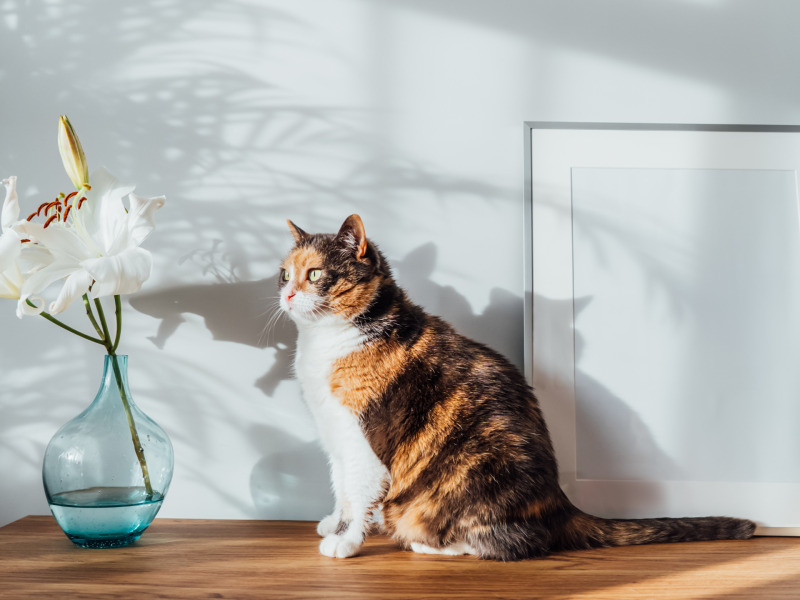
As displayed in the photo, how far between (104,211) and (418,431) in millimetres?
741

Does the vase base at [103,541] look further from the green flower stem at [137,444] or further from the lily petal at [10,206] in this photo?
the lily petal at [10,206]

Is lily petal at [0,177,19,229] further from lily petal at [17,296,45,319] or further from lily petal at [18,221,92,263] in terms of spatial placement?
lily petal at [17,296,45,319]

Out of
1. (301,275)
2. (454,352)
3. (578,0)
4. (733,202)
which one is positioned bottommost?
(454,352)

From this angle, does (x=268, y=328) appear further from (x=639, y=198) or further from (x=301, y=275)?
(x=639, y=198)

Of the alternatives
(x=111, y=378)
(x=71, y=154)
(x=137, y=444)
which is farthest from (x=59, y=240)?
(x=137, y=444)

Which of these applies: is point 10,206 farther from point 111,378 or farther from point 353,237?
point 353,237

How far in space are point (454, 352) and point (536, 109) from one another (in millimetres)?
663

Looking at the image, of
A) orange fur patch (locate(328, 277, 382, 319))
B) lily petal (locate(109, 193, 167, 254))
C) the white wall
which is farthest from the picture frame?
lily petal (locate(109, 193, 167, 254))

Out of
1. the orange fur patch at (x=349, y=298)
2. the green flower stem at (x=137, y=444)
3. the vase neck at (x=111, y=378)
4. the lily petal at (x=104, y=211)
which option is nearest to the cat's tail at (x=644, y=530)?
the orange fur patch at (x=349, y=298)

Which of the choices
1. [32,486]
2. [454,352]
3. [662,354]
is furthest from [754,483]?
[32,486]

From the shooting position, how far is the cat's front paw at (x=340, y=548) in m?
1.01

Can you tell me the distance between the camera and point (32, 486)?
132 centimetres

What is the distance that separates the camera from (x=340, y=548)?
1.01 meters

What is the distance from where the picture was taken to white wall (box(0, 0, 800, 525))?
1.33 m
